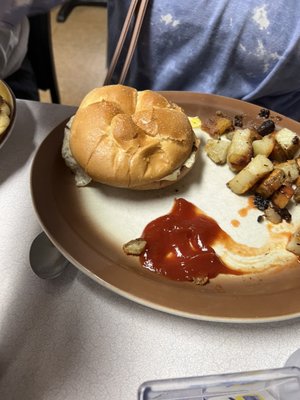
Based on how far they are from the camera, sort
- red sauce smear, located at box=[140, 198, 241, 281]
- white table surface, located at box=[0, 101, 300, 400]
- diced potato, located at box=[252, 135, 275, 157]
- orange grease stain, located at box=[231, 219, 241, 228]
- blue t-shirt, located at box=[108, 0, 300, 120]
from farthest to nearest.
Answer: blue t-shirt, located at box=[108, 0, 300, 120]
diced potato, located at box=[252, 135, 275, 157]
orange grease stain, located at box=[231, 219, 241, 228]
red sauce smear, located at box=[140, 198, 241, 281]
white table surface, located at box=[0, 101, 300, 400]

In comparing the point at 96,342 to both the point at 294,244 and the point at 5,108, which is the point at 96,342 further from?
the point at 5,108

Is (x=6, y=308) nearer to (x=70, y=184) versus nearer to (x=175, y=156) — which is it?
(x=70, y=184)

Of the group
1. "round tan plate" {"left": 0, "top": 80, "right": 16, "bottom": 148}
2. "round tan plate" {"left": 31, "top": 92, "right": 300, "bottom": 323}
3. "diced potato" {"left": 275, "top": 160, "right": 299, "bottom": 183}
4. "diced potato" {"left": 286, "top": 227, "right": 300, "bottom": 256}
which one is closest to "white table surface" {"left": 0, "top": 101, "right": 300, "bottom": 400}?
"round tan plate" {"left": 31, "top": 92, "right": 300, "bottom": 323}

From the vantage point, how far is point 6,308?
2.93 feet

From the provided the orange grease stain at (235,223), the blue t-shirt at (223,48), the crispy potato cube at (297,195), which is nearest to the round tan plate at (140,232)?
the orange grease stain at (235,223)

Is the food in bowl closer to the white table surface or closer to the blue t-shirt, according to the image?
the white table surface

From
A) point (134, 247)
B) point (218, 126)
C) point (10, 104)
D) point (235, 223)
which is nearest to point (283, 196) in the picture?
point (235, 223)

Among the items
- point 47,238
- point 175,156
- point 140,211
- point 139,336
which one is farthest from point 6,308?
point 175,156

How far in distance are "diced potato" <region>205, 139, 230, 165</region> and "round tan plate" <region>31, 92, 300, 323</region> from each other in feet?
0.07

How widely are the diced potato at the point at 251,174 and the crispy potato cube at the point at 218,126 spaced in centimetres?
17

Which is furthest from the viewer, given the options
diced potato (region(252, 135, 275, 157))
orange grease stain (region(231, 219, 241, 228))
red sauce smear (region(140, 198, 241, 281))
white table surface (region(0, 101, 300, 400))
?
diced potato (region(252, 135, 275, 157))

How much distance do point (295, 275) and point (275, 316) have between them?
15 centimetres

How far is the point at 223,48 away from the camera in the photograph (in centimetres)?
149

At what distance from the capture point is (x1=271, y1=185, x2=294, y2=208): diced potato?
1.11m
